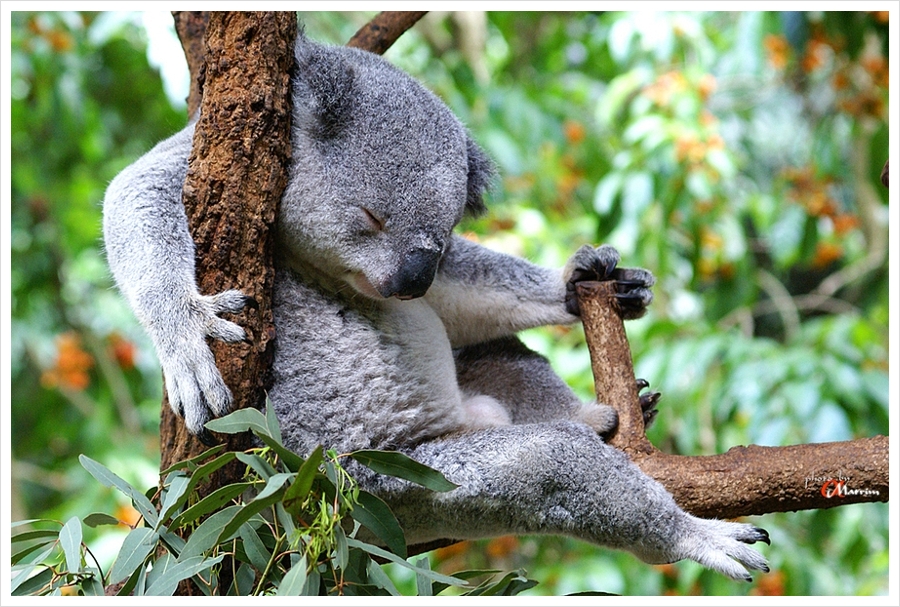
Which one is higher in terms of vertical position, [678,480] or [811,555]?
[678,480]

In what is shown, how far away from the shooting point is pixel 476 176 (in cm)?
196

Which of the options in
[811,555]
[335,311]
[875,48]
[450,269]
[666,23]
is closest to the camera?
[335,311]

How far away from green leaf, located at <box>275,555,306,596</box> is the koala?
1.38 ft

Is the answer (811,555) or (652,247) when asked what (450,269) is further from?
(811,555)

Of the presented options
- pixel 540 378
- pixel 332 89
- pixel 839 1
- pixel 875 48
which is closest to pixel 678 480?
pixel 540 378

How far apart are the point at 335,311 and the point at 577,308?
Answer: 0.70 meters

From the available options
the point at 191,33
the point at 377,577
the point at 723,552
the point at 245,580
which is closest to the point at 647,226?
the point at 191,33

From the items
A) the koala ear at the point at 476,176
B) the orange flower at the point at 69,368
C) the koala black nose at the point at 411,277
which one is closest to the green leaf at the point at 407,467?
the koala black nose at the point at 411,277

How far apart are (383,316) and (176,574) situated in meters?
0.69

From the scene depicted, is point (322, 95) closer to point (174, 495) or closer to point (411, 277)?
point (411, 277)

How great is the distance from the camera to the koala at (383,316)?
5.35 ft

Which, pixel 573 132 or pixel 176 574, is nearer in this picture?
pixel 176 574

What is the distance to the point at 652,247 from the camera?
3.68m

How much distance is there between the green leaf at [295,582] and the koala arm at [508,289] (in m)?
0.94
